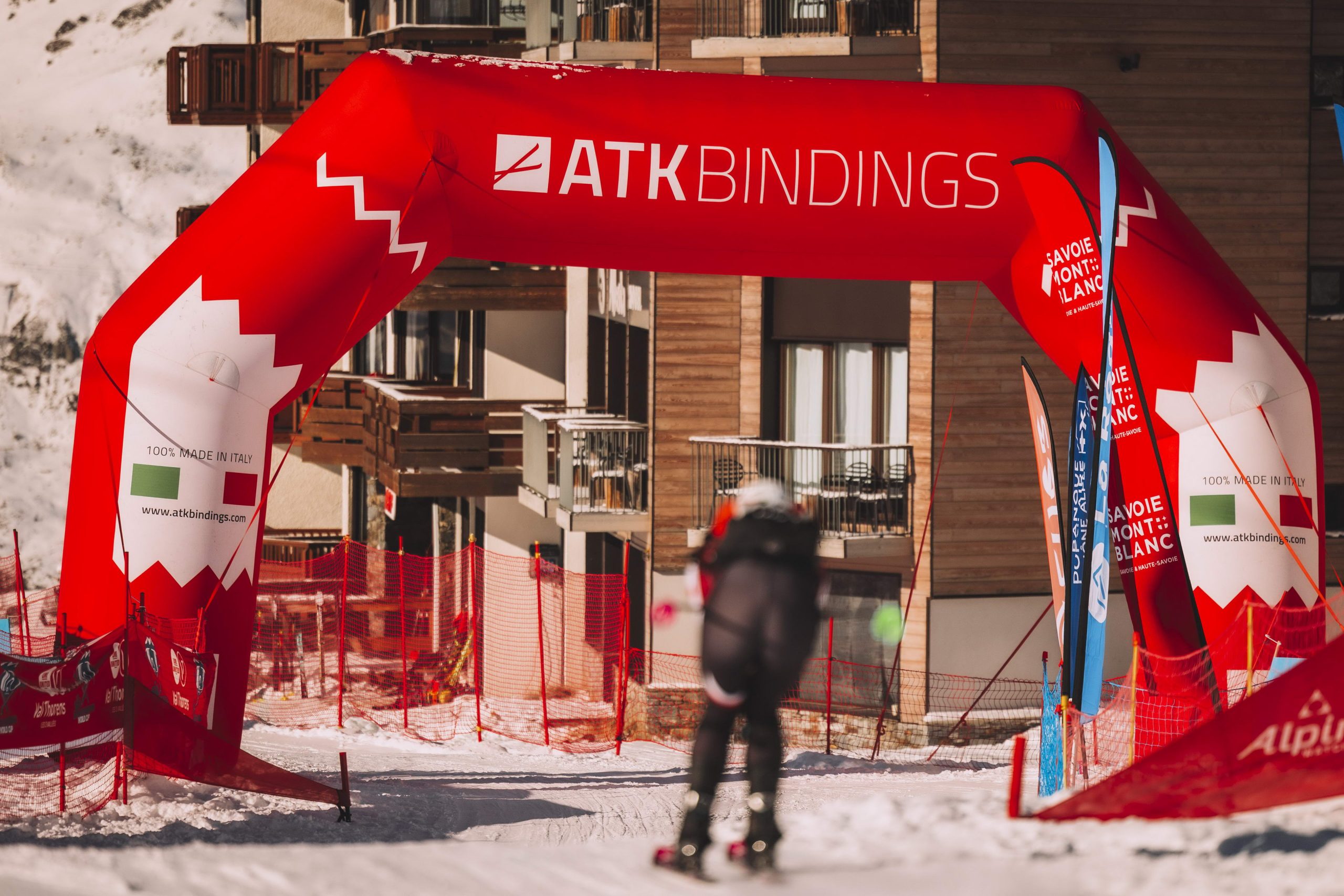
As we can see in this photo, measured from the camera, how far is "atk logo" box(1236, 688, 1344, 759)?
7285 mm

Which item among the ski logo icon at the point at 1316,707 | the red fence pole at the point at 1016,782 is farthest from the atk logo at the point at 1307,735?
the red fence pole at the point at 1016,782

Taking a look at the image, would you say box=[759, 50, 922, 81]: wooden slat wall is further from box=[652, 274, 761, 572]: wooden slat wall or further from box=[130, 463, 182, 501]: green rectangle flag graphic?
box=[130, 463, 182, 501]: green rectangle flag graphic

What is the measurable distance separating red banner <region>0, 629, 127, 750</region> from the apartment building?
8.27 m

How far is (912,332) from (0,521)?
43.4 meters

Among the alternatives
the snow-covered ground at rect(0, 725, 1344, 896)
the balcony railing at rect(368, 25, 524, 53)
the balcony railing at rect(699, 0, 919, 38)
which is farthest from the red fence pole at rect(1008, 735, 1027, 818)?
the balcony railing at rect(368, 25, 524, 53)

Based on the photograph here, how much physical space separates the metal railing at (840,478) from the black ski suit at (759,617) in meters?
11.1

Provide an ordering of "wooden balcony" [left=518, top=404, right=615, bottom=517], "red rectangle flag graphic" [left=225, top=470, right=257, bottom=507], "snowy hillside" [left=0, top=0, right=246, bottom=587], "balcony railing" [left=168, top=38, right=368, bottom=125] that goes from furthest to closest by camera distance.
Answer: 1. "snowy hillside" [left=0, top=0, right=246, bottom=587]
2. "balcony railing" [left=168, top=38, right=368, bottom=125]
3. "wooden balcony" [left=518, top=404, right=615, bottom=517]
4. "red rectangle flag graphic" [left=225, top=470, right=257, bottom=507]

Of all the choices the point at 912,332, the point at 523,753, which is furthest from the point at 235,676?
the point at 912,332

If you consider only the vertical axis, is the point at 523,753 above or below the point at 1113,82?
below

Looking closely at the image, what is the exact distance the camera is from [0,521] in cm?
5394

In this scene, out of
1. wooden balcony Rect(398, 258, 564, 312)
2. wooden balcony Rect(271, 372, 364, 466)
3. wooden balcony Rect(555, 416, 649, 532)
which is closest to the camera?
wooden balcony Rect(555, 416, 649, 532)

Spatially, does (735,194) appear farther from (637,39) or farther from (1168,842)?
(637,39)

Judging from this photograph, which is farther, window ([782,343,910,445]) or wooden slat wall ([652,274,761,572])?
wooden slat wall ([652,274,761,572])

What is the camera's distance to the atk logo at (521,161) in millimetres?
11883
